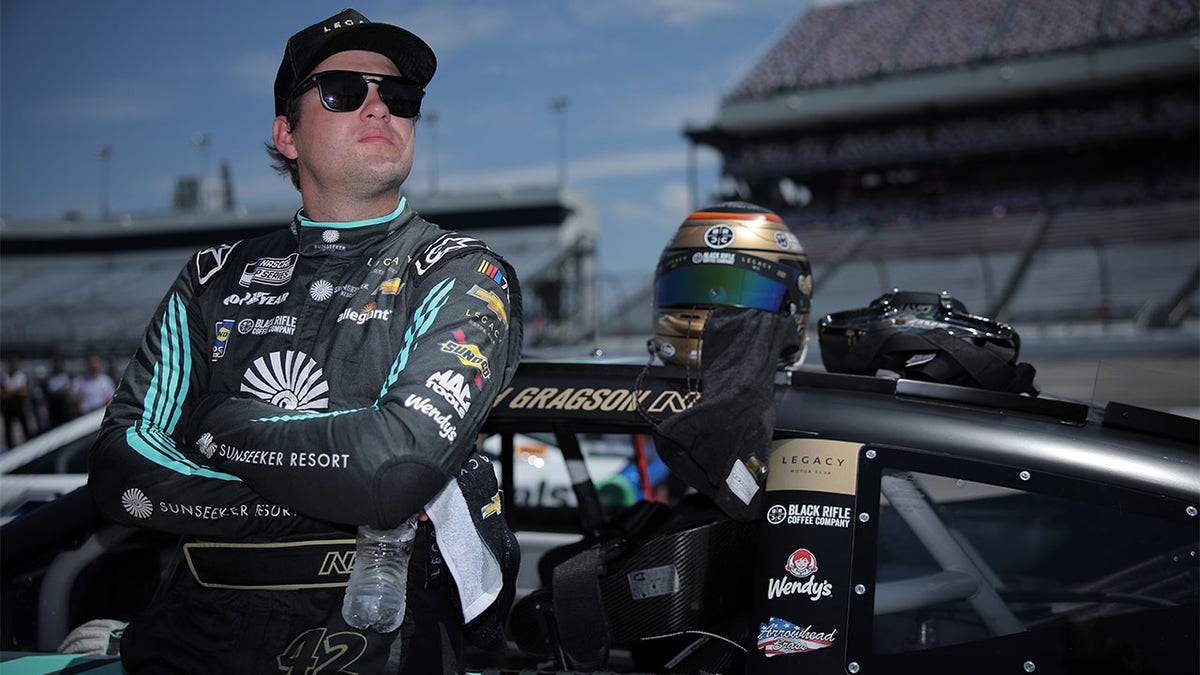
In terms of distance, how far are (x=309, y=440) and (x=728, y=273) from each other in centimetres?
141

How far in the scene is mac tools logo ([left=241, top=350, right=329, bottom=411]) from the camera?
1.66 metres

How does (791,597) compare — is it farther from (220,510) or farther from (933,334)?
(220,510)

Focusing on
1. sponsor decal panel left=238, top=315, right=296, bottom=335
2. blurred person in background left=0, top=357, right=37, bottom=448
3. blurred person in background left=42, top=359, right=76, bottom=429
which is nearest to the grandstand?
blurred person in background left=42, top=359, right=76, bottom=429

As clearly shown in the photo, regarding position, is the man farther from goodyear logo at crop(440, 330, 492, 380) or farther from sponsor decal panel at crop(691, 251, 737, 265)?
sponsor decal panel at crop(691, 251, 737, 265)

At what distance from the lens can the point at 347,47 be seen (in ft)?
6.01

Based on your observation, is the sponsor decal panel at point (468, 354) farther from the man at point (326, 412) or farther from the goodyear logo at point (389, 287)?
the goodyear logo at point (389, 287)

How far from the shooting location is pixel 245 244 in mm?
1908

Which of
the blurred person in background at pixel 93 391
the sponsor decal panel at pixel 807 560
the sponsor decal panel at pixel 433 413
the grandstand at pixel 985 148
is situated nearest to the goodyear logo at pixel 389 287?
the sponsor decal panel at pixel 433 413

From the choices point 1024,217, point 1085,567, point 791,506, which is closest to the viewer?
point 791,506

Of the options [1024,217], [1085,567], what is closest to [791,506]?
[1085,567]

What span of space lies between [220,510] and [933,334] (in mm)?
1542

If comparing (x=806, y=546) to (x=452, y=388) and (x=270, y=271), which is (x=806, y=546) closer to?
(x=452, y=388)

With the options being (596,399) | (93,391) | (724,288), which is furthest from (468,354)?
(93,391)

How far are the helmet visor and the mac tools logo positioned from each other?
3.93ft
